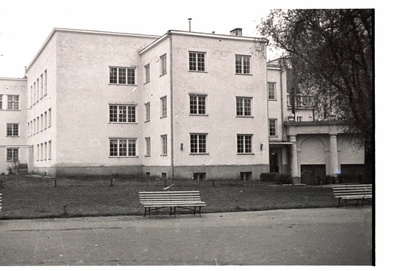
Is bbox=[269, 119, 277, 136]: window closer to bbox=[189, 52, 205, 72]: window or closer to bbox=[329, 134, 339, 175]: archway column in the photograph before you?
A: bbox=[189, 52, 205, 72]: window

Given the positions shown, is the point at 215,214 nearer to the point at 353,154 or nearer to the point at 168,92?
the point at 353,154

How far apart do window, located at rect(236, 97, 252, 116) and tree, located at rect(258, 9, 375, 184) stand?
61.8 ft

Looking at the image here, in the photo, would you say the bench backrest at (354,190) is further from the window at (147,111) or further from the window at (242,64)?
the window at (147,111)

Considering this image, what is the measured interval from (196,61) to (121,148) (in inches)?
352

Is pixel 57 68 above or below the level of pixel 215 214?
above

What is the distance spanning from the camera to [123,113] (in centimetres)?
3984

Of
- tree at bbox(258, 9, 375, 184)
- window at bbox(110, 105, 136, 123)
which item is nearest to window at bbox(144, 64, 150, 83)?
window at bbox(110, 105, 136, 123)

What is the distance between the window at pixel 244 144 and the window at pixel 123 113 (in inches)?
339

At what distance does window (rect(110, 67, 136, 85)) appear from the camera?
3953cm

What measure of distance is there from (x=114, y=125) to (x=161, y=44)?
7308mm

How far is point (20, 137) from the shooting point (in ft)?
182

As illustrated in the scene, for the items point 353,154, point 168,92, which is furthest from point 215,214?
point 168,92

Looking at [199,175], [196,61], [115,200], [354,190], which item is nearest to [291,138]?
[199,175]

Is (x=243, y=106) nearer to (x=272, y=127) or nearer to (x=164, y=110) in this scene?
(x=164, y=110)
